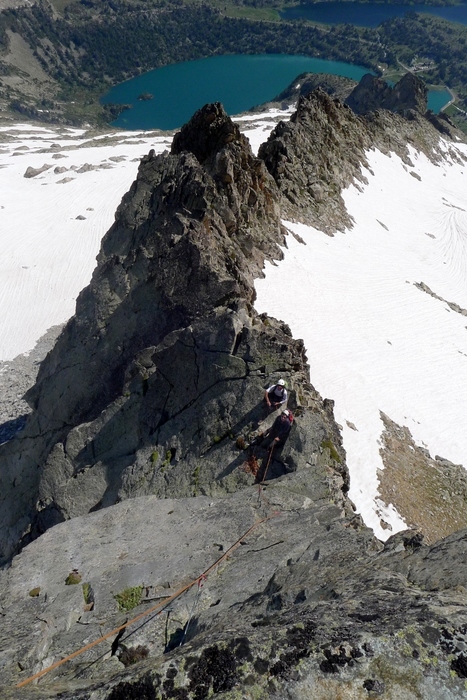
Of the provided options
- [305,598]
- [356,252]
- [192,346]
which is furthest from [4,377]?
[305,598]

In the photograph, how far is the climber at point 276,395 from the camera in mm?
11891

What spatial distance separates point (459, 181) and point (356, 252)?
4290 centimetres

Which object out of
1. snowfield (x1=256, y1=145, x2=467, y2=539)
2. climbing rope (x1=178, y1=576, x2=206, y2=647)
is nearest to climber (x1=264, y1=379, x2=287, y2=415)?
climbing rope (x1=178, y1=576, x2=206, y2=647)

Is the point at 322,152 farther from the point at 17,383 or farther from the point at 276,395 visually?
the point at 276,395

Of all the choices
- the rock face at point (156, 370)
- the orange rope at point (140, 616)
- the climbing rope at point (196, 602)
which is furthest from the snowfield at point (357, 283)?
the climbing rope at point (196, 602)

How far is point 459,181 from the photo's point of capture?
66125 millimetres

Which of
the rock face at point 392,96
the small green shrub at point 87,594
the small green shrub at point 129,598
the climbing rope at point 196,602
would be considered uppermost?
the rock face at point 392,96

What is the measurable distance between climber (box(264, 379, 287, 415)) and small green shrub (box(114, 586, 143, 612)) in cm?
507

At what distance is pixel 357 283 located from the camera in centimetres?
2939

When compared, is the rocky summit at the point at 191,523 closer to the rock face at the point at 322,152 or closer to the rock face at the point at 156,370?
the rock face at the point at 156,370

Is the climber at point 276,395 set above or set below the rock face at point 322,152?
below

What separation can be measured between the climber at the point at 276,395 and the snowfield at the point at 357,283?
5.76m

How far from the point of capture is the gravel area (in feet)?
84.5

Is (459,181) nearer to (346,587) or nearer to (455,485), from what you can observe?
(455,485)
